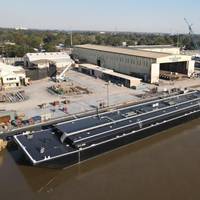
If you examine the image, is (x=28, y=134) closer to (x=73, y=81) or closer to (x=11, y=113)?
(x=11, y=113)

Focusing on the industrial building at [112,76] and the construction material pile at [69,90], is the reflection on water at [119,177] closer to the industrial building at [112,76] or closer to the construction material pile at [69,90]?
the construction material pile at [69,90]

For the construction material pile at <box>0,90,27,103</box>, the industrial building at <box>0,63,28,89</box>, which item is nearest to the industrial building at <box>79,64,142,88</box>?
the industrial building at <box>0,63,28,89</box>

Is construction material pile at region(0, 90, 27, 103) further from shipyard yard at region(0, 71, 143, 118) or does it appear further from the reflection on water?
the reflection on water

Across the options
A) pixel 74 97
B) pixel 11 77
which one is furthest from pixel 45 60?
pixel 74 97

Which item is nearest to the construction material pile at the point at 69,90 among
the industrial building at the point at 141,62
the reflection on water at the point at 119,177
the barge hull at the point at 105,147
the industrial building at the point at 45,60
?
the industrial building at the point at 45,60

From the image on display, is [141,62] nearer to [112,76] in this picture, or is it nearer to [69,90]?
[112,76]

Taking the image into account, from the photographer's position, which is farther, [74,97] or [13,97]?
[74,97]
